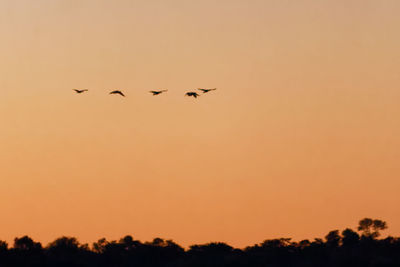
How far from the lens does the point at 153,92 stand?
121 metres

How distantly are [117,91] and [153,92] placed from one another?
4101 millimetres

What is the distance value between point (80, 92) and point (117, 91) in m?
6.19

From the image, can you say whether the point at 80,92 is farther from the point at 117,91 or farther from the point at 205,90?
the point at 205,90

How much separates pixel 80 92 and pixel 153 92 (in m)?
9.64

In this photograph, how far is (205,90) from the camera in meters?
125

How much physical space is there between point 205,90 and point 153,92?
24.9 ft

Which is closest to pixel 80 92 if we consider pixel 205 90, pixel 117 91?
pixel 117 91

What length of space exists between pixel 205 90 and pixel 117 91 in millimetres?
11122

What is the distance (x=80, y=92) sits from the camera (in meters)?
125
